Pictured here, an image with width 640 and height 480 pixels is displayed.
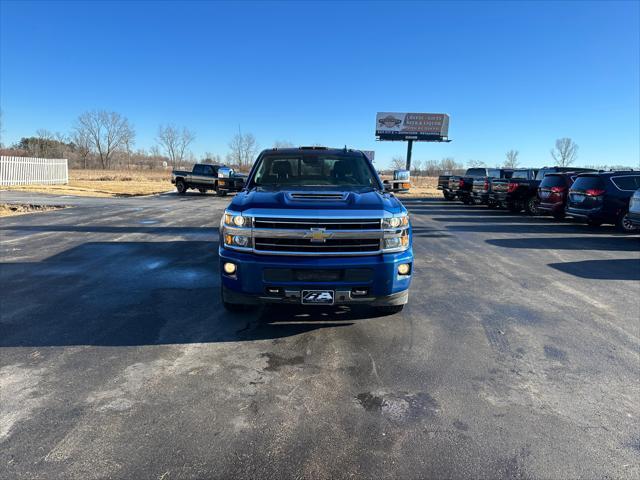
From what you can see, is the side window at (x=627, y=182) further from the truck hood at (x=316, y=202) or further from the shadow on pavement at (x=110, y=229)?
the shadow on pavement at (x=110, y=229)

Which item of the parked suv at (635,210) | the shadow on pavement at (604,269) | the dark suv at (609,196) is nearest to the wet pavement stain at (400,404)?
the shadow on pavement at (604,269)

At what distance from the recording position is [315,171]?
18.3 feet

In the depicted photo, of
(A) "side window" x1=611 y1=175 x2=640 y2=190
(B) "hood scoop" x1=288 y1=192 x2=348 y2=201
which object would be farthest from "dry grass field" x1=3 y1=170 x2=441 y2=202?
(B) "hood scoop" x1=288 y1=192 x2=348 y2=201

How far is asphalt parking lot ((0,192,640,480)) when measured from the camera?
247cm

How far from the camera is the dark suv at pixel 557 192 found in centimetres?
1484

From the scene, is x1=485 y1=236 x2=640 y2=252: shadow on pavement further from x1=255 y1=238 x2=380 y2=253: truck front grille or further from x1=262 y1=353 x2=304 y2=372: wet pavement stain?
x1=262 y1=353 x2=304 y2=372: wet pavement stain

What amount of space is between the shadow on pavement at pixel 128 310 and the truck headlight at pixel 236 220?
1135 mm

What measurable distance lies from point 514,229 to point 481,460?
12335 millimetres

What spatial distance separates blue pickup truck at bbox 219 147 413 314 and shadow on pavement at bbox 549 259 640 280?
194 inches

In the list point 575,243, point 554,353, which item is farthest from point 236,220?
point 575,243

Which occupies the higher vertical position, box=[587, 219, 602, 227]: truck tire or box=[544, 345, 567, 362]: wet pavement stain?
box=[587, 219, 602, 227]: truck tire

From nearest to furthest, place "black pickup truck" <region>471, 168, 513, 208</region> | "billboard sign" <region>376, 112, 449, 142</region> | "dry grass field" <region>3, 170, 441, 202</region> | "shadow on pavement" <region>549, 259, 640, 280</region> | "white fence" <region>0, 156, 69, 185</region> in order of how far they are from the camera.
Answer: "shadow on pavement" <region>549, 259, 640, 280</region> < "black pickup truck" <region>471, 168, 513, 208</region> < "dry grass field" <region>3, 170, 441, 202</region> < "white fence" <region>0, 156, 69, 185</region> < "billboard sign" <region>376, 112, 449, 142</region>

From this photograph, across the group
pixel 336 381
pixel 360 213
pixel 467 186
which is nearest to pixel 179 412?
pixel 336 381

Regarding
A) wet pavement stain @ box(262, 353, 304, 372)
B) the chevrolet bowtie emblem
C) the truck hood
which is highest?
the truck hood
